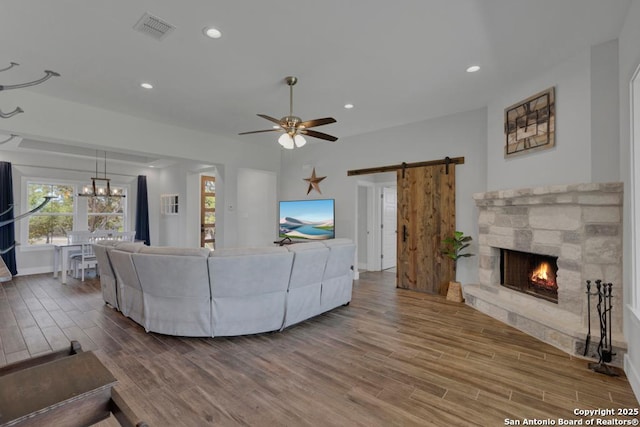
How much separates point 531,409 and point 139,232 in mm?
8617

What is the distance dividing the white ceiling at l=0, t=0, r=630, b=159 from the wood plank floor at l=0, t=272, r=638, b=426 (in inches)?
114

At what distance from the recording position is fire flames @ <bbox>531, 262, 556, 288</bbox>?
3.52 m

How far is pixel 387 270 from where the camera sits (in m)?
7.03

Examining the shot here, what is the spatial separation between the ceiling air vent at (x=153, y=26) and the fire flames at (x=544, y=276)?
4620 mm

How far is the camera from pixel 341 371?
2.58 meters

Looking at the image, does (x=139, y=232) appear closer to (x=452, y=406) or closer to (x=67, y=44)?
(x=67, y=44)

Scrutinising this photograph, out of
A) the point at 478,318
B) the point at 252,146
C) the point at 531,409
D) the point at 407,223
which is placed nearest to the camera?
the point at 531,409

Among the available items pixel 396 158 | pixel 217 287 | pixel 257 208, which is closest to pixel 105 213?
pixel 257 208

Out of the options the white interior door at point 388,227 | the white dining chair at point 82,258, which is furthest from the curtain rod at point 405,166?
the white dining chair at point 82,258

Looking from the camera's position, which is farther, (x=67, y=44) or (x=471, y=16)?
→ (x=67, y=44)

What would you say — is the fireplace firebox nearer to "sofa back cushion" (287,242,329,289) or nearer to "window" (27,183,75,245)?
"sofa back cushion" (287,242,329,289)

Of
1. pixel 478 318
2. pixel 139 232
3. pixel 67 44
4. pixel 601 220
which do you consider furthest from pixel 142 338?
pixel 139 232

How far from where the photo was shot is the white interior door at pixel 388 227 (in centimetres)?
712

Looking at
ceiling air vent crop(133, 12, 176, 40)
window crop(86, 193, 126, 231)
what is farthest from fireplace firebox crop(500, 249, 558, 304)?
window crop(86, 193, 126, 231)
